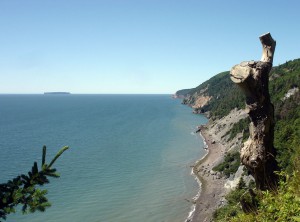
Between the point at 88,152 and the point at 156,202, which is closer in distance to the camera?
the point at 156,202

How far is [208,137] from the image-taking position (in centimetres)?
7762

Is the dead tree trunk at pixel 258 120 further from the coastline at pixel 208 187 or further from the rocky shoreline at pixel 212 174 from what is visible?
the coastline at pixel 208 187

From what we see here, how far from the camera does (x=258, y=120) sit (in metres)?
7.82

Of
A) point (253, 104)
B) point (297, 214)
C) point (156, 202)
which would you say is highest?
point (253, 104)

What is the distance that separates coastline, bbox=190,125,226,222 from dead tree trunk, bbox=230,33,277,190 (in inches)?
727

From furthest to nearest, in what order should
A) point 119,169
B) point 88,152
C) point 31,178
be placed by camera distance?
point 88,152 < point 119,169 < point 31,178

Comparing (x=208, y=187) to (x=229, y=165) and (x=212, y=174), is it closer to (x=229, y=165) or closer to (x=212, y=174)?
(x=212, y=174)

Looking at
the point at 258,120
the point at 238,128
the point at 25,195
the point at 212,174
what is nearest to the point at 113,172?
the point at 212,174

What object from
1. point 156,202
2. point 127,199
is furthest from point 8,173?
point 156,202

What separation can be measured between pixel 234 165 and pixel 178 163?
481 inches

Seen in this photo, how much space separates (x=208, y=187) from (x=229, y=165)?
607 centimetres

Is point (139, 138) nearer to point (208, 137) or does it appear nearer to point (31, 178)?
point (208, 137)

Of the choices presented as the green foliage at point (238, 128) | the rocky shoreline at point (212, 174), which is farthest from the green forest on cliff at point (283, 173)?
the rocky shoreline at point (212, 174)

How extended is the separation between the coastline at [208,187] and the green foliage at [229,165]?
0.92 m
